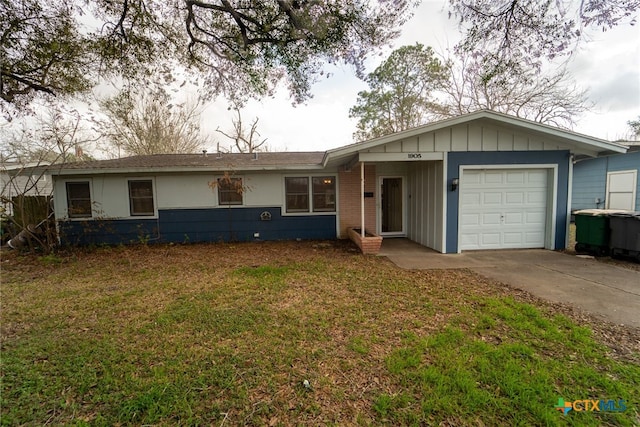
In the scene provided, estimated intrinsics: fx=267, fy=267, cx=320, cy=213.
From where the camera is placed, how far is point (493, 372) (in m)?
2.36

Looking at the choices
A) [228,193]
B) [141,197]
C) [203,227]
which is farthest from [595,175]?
[141,197]

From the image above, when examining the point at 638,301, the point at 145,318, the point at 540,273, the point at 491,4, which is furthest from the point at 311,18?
the point at 638,301

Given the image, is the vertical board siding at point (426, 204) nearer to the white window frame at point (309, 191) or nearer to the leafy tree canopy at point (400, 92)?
the white window frame at point (309, 191)

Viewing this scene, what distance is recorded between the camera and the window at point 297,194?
9.11m

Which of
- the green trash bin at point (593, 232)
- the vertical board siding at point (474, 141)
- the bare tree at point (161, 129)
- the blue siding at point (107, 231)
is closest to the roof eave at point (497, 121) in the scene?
the vertical board siding at point (474, 141)

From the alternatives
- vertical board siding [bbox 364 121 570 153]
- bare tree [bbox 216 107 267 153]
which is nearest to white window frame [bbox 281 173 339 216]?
vertical board siding [bbox 364 121 570 153]

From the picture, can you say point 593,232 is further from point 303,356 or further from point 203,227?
point 203,227

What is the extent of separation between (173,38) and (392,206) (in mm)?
8453

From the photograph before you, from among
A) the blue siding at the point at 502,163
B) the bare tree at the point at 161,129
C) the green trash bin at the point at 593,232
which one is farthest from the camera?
the bare tree at the point at 161,129

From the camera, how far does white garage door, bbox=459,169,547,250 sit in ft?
23.0

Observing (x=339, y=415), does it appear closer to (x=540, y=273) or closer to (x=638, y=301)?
(x=638, y=301)

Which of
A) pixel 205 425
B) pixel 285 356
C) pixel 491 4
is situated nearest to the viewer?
pixel 205 425

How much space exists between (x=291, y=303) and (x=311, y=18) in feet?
21.9

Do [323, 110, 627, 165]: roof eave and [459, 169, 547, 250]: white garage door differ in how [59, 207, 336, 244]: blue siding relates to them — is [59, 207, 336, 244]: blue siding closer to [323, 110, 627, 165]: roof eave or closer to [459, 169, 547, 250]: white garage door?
[323, 110, 627, 165]: roof eave
